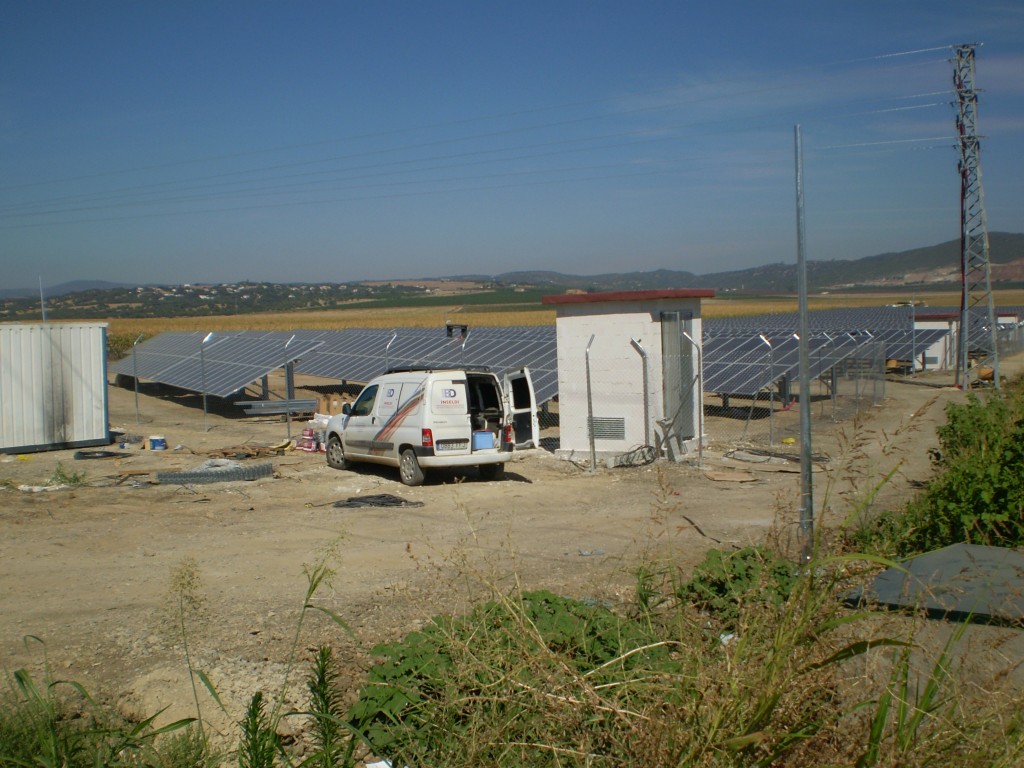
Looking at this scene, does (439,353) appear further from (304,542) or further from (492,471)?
(304,542)

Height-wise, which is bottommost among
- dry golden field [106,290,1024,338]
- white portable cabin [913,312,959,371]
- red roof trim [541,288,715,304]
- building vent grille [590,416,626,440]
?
building vent grille [590,416,626,440]

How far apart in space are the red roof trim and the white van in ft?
5.79

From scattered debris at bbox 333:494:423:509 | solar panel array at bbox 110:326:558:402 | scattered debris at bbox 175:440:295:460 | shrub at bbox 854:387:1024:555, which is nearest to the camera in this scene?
shrub at bbox 854:387:1024:555

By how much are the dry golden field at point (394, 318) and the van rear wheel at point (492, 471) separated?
40.4 m

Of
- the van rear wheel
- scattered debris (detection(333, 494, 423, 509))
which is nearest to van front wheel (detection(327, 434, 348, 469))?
the van rear wheel

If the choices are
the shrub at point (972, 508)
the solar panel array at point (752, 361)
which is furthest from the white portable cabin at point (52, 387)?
the shrub at point (972, 508)

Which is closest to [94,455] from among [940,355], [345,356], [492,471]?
[492,471]

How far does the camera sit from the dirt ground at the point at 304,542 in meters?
5.57

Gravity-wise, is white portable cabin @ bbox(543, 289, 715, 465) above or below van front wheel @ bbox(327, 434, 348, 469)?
above

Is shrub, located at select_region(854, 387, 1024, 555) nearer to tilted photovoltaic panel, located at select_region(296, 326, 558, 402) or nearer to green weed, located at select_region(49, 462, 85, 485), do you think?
green weed, located at select_region(49, 462, 85, 485)

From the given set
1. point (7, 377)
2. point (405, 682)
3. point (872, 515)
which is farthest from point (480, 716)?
point (7, 377)

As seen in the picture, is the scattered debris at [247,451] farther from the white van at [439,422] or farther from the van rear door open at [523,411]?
the van rear door open at [523,411]

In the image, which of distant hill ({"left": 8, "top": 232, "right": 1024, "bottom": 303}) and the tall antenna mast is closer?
the tall antenna mast

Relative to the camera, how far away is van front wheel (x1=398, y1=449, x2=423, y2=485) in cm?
1357
